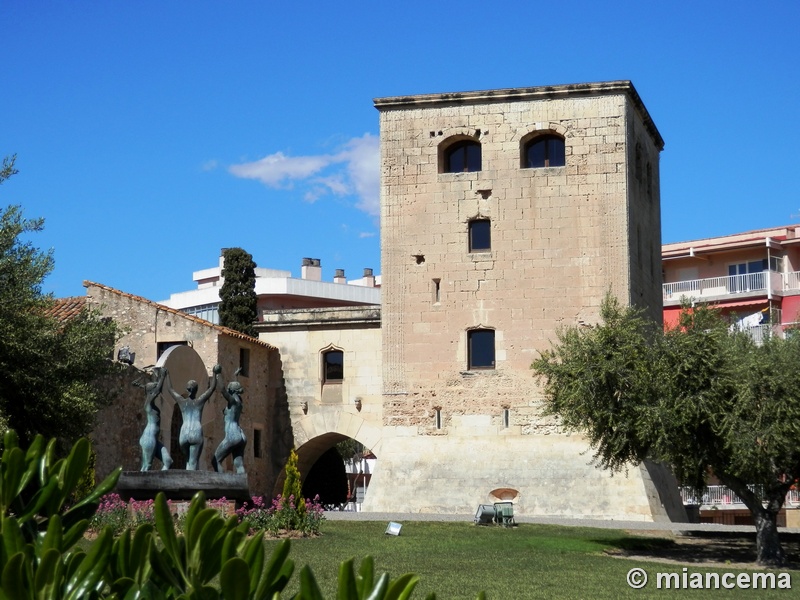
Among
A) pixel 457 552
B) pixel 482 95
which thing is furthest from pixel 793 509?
pixel 457 552

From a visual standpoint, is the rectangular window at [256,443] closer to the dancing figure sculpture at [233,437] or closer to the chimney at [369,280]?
the dancing figure sculpture at [233,437]

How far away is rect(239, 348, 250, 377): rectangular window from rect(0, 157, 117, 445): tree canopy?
1121 cm

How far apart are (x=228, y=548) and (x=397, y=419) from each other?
94.1ft

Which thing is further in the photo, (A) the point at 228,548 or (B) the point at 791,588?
(B) the point at 791,588

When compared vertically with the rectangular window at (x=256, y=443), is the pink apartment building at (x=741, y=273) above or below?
above

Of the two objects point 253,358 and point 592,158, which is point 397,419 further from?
point 592,158

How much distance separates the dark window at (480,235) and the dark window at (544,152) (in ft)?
6.32

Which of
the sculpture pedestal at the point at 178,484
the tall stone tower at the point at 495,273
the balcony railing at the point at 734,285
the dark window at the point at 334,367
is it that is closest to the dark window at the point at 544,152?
the tall stone tower at the point at 495,273

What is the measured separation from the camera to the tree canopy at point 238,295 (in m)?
38.3

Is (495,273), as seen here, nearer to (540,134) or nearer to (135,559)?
(540,134)

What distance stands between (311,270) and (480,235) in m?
42.1

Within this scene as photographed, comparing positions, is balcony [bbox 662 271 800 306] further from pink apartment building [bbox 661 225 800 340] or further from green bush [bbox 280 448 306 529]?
green bush [bbox 280 448 306 529]

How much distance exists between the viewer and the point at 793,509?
137ft

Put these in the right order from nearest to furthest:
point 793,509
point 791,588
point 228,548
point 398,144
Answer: point 228,548 → point 791,588 → point 398,144 → point 793,509
